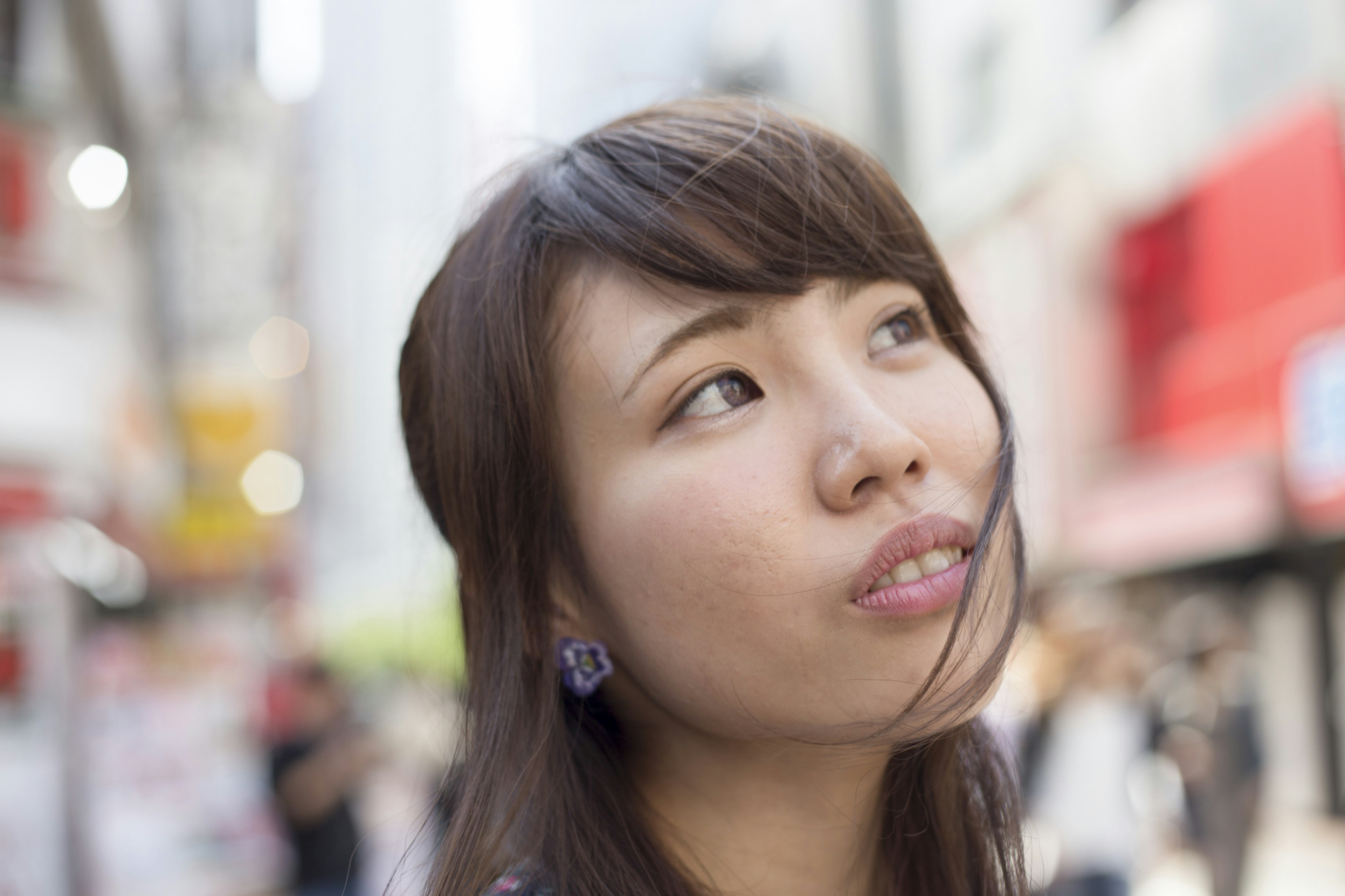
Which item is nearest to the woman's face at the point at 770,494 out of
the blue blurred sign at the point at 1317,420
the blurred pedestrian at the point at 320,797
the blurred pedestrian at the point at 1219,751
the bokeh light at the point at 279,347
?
the blurred pedestrian at the point at 320,797

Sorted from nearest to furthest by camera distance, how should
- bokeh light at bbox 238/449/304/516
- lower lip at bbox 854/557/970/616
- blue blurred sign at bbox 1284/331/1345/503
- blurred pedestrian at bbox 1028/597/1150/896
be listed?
lower lip at bbox 854/557/970/616 < blurred pedestrian at bbox 1028/597/1150/896 < blue blurred sign at bbox 1284/331/1345/503 < bokeh light at bbox 238/449/304/516

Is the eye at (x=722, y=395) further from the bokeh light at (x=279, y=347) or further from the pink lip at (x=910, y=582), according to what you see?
the bokeh light at (x=279, y=347)

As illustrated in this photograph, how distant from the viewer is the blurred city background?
4516 millimetres

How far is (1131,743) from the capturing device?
4848 millimetres

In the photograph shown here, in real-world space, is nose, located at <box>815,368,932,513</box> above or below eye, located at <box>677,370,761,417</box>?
below

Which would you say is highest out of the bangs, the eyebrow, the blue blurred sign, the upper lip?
the bangs

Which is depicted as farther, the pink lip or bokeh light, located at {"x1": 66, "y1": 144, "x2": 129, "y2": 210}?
bokeh light, located at {"x1": 66, "y1": 144, "x2": 129, "y2": 210}

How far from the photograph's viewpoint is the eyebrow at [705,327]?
1142 millimetres

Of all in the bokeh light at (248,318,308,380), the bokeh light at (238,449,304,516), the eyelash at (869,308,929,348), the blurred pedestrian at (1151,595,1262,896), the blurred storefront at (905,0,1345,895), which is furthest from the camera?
the bokeh light at (238,449,304,516)

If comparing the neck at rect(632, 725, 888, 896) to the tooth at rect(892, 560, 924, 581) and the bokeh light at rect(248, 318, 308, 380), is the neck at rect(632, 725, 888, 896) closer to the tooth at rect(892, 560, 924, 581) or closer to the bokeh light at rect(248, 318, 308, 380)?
the tooth at rect(892, 560, 924, 581)

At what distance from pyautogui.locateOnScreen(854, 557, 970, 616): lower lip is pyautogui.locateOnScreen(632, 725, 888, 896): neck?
254 mm

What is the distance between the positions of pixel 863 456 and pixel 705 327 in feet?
0.76

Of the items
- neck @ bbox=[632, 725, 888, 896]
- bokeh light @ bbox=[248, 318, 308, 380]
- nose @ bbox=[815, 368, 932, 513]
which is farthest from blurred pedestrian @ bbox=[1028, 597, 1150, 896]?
bokeh light @ bbox=[248, 318, 308, 380]

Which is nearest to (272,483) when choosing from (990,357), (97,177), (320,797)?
(97,177)
